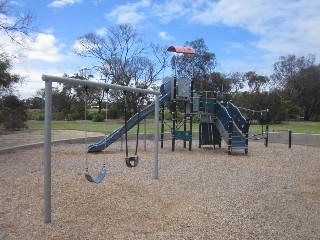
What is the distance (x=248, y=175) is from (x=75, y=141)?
24.9 ft

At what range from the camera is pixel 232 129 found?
11.3 metres

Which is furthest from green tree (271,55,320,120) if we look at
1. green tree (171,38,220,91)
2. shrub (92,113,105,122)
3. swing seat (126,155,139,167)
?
swing seat (126,155,139,167)

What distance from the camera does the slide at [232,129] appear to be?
444 inches

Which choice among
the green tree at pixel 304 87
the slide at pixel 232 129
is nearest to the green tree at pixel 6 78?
the slide at pixel 232 129

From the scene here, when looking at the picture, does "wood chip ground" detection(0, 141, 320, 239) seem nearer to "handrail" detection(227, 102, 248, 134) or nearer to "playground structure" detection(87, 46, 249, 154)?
"playground structure" detection(87, 46, 249, 154)

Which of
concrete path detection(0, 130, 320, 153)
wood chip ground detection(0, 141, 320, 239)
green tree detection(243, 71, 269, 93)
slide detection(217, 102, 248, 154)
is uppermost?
green tree detection(243, 71, 269, 93)

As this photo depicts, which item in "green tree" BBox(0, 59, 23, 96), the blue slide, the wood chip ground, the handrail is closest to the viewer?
the wood chip ground

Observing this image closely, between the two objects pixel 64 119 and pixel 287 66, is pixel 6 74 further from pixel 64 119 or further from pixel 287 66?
pixel 287 66

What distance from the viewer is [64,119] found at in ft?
104

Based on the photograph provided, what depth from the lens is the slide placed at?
1127 cm

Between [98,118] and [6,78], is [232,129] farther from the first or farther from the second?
[98,118]

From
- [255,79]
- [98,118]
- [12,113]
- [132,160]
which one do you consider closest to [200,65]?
[255,79]

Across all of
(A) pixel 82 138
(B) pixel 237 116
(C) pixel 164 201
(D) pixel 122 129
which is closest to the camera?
(C) pixel 164 201

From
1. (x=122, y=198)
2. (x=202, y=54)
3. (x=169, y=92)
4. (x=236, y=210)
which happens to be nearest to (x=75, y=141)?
(x=169, y=92)
